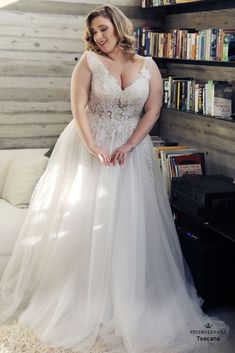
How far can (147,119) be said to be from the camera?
9.49 feet

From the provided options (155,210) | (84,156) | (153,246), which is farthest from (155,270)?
(84,156)

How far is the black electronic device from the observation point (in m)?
2.88

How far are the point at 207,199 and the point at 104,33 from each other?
3.52 feet

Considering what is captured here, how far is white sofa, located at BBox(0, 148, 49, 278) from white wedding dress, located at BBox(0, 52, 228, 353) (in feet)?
0.50

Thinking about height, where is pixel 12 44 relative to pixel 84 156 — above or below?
above

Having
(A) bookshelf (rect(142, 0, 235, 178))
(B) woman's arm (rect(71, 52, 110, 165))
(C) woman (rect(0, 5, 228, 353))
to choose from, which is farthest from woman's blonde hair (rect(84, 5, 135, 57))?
(A) bookshelf (rect(142, 0, 235, 178))

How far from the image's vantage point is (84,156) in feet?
9.45

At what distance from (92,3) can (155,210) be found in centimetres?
190

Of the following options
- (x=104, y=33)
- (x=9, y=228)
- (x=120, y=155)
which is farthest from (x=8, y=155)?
(x=104, y=33)

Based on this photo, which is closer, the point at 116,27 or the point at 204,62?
the point at 116,27

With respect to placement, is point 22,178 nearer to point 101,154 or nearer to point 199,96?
point 101,154

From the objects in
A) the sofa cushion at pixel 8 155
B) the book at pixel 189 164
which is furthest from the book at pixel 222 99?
the sofa cushion at pixel 8 155

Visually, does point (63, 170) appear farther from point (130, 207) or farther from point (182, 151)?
point (182, 151)

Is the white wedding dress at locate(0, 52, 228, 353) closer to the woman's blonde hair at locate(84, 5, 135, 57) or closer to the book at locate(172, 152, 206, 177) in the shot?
the woman's blonde hair at locate(84, 5, 135, 57)
